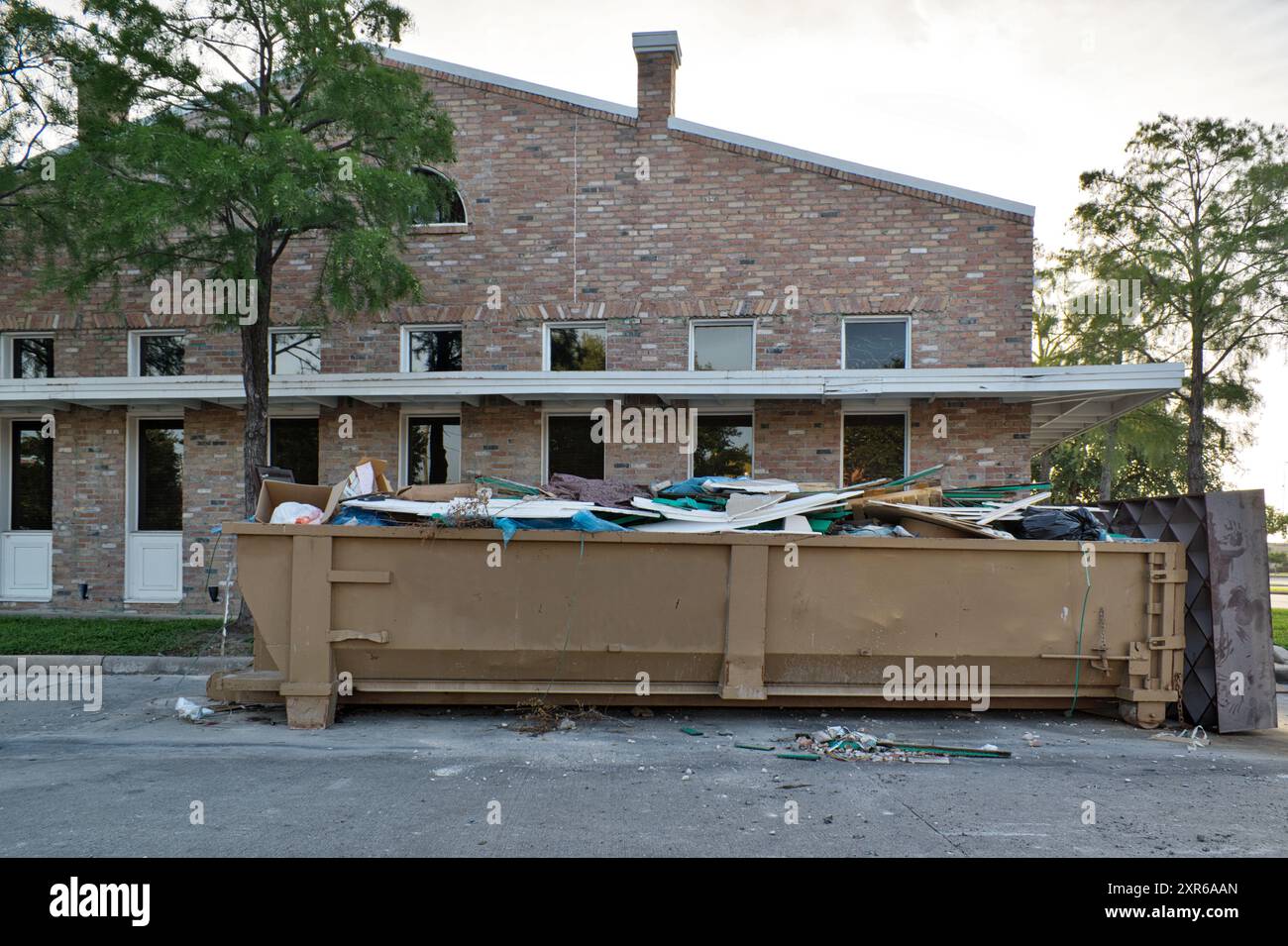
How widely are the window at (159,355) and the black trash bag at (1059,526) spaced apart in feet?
38.3

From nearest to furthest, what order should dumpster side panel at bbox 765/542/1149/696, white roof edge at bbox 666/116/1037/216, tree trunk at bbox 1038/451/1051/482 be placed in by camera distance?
dumpster side panel at bbox 765/542/1149/696 < white roof edge at bbox 666/116/1037/216 < tree trunk at bbox 1038/451/1051/482

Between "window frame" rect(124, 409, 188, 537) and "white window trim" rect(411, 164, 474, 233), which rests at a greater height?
"white window trim" rect(411, 164, 474, 233)

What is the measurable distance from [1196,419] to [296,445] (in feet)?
49.9

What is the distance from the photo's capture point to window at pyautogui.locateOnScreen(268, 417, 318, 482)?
11.8m

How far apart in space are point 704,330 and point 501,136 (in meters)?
4.06

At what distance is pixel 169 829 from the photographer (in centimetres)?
377

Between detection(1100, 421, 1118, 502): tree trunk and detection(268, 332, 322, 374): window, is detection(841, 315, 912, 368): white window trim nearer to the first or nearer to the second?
detection(268, 332, 322, 374): window

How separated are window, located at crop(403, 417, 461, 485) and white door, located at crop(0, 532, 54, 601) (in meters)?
5.74

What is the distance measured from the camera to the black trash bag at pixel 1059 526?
19.9 ft

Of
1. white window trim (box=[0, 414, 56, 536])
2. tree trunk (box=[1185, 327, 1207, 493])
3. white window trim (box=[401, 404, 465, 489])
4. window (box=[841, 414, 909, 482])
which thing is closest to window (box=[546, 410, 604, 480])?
white window trim (box=[401, 404, 465, 489])

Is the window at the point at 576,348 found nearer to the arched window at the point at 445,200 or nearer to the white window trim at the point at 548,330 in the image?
the white window trim at the point at 548,330

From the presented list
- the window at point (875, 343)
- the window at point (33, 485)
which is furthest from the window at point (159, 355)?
the window at point (875, 343)

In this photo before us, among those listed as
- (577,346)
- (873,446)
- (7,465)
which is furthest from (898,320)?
(7,465)

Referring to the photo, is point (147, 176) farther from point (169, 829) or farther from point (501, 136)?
point (169, 829)
